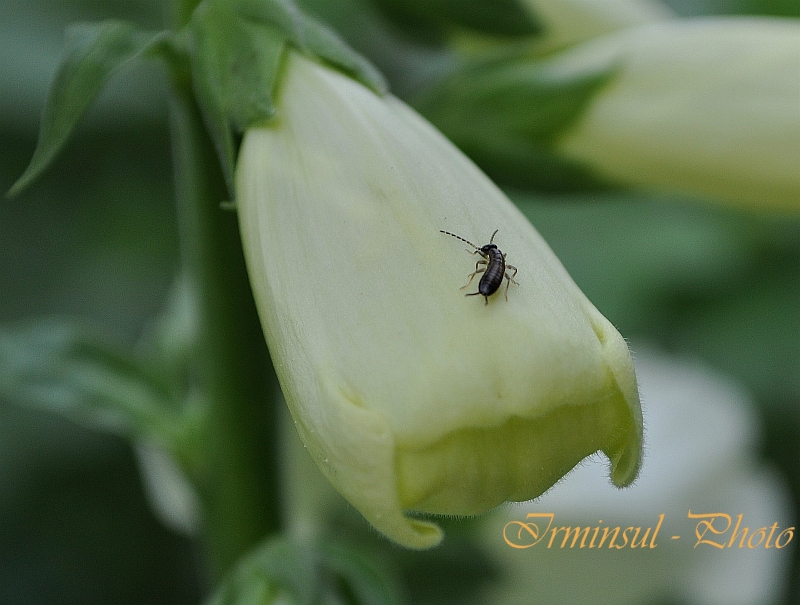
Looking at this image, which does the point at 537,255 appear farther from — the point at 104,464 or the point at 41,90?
the point at 41,90

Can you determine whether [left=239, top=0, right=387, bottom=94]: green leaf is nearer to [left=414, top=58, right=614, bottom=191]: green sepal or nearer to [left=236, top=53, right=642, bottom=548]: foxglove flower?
[left=236, top=53, right=642, bottom=548]: foxglove flower

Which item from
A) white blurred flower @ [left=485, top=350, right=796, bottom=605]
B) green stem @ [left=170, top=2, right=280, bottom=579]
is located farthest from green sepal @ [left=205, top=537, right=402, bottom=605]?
white blurred flower @ [left=485, top=350, right=796, bottom=605]

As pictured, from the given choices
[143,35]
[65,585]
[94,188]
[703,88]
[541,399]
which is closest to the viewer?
[541,399]

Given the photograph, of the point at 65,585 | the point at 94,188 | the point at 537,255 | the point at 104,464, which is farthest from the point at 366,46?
the point at 537,255

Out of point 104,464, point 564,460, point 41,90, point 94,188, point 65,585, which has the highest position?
point 564,460

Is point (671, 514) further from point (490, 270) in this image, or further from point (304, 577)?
point (490, 270)
